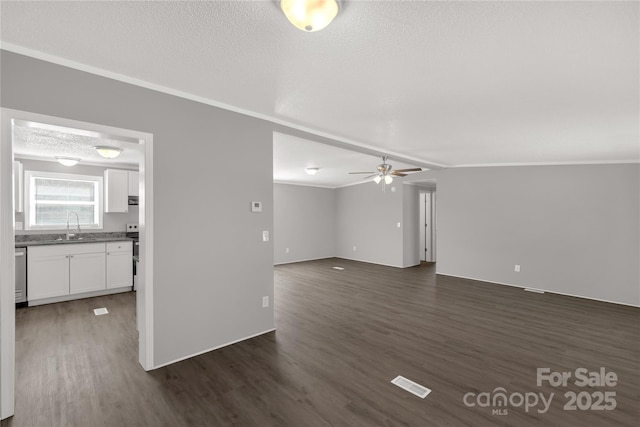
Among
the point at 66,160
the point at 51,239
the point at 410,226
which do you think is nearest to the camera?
the point at 66,160

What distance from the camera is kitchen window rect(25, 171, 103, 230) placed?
16.3 ft

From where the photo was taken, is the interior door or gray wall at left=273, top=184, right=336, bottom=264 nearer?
gray wall at left=273, top=184, right=336, bottom=264

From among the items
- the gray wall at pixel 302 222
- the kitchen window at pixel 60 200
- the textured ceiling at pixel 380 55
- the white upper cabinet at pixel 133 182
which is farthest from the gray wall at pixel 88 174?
the textured ceiling at pixel 380 55

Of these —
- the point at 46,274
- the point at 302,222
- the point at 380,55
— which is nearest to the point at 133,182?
the point at 46,274

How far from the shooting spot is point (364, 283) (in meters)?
5.94

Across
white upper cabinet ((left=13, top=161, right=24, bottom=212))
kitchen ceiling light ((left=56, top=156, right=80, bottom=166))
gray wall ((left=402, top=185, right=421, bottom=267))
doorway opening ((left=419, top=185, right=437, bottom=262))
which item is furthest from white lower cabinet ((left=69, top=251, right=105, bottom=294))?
doorway opening ((left=419, top=185, right=437, bottom=262))

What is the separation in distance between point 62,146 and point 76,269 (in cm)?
193

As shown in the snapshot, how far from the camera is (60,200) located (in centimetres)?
523

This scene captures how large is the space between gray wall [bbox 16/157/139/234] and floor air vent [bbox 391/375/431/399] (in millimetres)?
5726

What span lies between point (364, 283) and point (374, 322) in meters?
2.14

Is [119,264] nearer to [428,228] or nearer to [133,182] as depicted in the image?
[133,182]

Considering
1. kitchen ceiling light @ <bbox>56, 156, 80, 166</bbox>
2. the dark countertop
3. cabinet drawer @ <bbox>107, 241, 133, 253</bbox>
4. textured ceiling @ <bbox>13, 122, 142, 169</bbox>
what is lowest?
cabinet drawer @ <bbox>107, 241, 133, 253</bbox>

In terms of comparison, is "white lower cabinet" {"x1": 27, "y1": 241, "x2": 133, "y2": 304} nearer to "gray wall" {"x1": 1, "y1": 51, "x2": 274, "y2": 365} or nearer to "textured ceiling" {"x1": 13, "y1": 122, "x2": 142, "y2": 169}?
"textured ceiling" {"x1": 13, "y1": 122, "x2": 142, "y2": 169}

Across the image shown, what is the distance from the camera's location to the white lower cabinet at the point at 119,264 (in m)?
4.97
